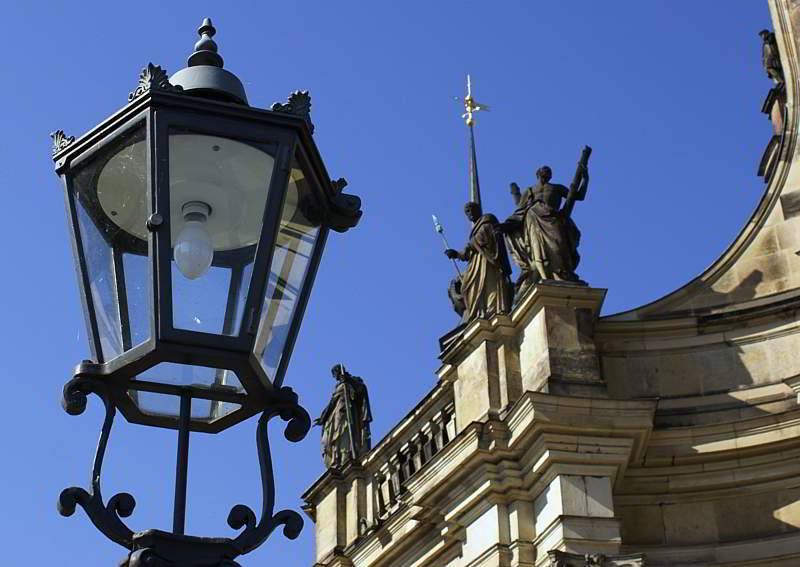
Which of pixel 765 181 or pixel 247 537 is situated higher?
pixel 765 181

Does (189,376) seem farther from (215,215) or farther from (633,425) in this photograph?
(633,425)

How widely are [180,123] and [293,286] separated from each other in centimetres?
57

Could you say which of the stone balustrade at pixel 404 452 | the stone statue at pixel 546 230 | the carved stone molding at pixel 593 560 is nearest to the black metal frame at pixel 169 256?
the carved stone molding at pixel 593 560

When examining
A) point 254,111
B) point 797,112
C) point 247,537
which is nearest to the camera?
point 247,537

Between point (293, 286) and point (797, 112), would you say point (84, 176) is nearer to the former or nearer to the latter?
point (293, 286)

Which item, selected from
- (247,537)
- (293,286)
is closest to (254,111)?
(293,286)

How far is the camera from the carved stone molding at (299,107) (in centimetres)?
466

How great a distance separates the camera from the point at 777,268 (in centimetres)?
1530

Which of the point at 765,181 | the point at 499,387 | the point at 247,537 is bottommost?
the point at 247,537

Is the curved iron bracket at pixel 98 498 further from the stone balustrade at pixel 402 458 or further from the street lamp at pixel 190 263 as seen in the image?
the stone balustrade at pixel 402 458

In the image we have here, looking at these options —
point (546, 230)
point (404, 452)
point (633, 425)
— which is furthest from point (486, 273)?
point (633, 425)

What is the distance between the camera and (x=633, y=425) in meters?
14.1

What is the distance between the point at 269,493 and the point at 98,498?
0.45m

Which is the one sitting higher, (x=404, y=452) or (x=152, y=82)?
(x=404, y=452)
